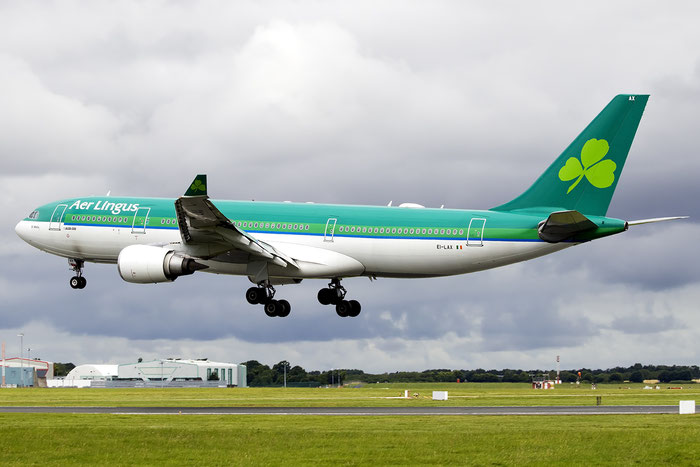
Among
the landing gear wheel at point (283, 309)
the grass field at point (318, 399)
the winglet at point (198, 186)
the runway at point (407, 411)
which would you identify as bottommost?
the runway at point (407, 411)

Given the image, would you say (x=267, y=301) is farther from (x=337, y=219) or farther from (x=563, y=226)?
(x=563, y=226)

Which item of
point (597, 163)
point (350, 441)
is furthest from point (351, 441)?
point (597, 163)

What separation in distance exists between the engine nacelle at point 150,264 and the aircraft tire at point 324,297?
410 inches

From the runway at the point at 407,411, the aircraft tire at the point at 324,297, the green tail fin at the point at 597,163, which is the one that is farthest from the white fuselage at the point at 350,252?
the runway at the point at 407,411

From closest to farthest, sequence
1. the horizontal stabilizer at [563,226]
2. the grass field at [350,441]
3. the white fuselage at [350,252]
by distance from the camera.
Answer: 1. the grass field at [350,441]
2. the horizontal stabilizer at [563,226]
3. the white fuselage at [350,252]

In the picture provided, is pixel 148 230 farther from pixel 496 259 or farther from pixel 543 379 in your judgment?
pixel 543 379

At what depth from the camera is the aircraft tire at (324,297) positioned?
2542 inches

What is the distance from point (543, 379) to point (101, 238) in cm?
8648

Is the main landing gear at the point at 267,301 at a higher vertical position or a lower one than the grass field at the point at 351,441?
higher

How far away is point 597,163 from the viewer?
56.5 m

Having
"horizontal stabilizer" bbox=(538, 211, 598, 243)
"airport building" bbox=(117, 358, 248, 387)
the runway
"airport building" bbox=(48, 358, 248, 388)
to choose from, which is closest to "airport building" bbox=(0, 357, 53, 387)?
"airport building" bbox=(48, 358, 248, 388)

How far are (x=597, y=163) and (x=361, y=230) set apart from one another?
13885 millimetres

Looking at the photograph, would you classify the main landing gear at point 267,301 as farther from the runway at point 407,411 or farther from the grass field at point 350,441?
the grass field at point 350,441

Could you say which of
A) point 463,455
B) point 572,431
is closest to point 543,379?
point 572,431
